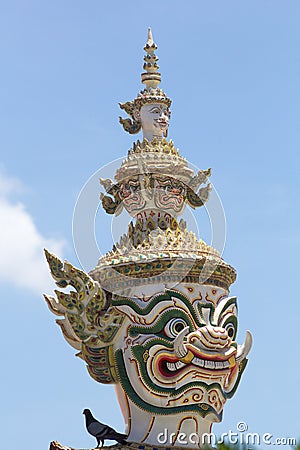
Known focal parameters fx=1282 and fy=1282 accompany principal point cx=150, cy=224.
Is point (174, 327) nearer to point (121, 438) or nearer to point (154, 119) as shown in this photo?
point (121, 438)

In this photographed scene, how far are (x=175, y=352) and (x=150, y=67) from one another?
506 centimetres

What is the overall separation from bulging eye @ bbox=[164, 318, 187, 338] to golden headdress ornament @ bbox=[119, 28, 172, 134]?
142 inches

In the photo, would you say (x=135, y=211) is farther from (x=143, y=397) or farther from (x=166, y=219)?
(x=143, y=397)

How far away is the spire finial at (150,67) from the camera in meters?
21.5

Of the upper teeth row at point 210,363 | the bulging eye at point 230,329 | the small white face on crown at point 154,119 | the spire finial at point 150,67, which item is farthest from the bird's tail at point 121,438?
the spire finial at point 150,67

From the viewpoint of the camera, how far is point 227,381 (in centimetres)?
1997

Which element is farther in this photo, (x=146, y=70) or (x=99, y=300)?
(x=146, y=70)

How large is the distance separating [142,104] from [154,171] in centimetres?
136

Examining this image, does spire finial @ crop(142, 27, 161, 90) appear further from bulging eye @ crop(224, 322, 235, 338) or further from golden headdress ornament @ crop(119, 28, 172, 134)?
bulging eye @ crop(224, 322, 235, 338)

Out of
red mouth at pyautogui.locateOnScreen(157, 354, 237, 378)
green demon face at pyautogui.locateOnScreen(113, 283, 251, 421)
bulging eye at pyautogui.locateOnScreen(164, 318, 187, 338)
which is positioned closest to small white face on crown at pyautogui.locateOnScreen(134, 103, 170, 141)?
green demon face at pyautogui.locateOnScreen(113, 283, 251, 421)

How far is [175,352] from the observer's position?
1939 centimetres

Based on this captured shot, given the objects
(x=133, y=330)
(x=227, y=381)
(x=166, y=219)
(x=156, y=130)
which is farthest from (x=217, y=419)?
(x=156, y=130)

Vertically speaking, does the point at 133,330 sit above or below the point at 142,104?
below

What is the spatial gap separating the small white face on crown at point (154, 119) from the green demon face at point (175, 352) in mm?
2882
